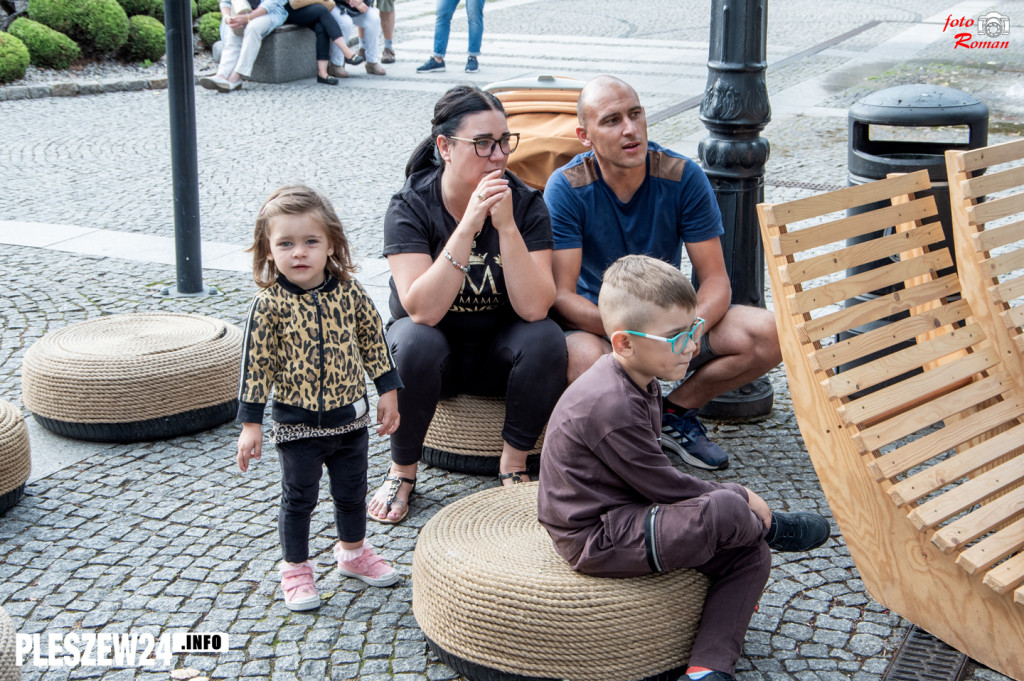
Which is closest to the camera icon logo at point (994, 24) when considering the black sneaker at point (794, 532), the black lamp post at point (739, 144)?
the black lamp post at point (739, 144)

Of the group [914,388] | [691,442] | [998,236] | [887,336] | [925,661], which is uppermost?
[998,236]

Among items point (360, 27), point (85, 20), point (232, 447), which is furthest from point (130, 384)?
point (85, 20)

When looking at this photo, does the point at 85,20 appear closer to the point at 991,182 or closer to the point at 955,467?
the point at 991,182

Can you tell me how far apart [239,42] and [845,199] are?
1055cm

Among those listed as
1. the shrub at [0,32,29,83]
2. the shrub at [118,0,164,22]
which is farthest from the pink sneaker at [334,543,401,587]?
the shrub at [118,0,164,22]

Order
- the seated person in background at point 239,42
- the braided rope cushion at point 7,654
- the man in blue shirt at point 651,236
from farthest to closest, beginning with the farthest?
the seated person in background at point 239,42
the man in blue shirt at point 651,236
the braided rope cushion at point 7,654

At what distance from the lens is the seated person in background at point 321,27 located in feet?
42.6

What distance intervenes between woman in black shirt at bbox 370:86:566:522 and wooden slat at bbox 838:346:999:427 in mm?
1093

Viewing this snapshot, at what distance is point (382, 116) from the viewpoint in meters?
11.0

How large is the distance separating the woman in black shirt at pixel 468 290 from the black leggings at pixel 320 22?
9731 millimetres

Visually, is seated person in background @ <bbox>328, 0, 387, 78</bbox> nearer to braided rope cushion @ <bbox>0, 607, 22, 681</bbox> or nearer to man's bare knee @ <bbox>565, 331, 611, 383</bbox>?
man's bare knee @ <bbox>565, 331, 611, 383</bbox>

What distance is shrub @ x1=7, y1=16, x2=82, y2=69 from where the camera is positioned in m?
12.8

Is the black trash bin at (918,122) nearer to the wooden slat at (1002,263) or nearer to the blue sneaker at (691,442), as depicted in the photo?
the wooden slat at (1002,263)

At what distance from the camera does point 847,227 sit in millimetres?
3227
